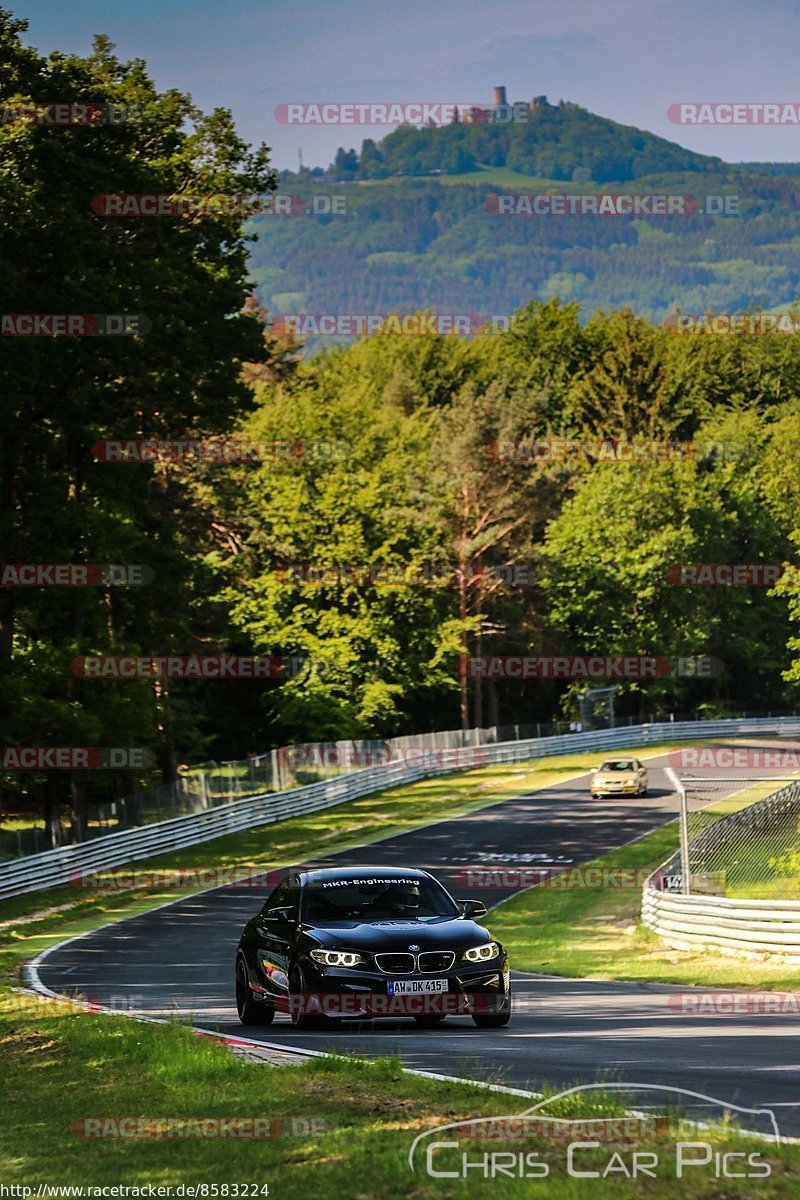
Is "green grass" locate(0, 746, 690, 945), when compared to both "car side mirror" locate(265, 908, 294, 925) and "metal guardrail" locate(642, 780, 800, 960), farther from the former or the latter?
"car side mirror" locate(265, 908, 294, 925)

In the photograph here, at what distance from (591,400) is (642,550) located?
17.4m

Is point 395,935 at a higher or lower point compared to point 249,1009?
higher

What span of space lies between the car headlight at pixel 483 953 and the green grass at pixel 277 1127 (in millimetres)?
2449

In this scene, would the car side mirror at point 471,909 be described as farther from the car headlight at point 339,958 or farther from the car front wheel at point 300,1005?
the car front wheel at point 300,1005

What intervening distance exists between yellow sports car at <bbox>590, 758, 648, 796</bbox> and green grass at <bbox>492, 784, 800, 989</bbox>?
12114 millimetres

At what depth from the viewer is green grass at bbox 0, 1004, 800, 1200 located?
715cm

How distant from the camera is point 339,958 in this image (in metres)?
13.3

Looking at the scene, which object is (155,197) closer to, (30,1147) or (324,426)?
(30,1147)

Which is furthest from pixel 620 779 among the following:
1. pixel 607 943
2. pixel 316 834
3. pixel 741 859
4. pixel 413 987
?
pixel 413 987

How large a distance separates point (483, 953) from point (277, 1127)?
5.12 metres

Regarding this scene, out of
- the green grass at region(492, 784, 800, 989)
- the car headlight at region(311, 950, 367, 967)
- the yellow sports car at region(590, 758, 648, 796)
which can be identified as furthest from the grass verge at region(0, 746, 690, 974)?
the car headlight at region(311, 950, 367, 967)

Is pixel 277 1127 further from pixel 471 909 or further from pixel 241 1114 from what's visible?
pixel 471 909

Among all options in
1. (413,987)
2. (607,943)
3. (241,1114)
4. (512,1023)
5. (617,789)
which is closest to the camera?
(241,1114)

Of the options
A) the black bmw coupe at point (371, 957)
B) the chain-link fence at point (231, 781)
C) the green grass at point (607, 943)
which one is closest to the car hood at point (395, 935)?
the black bmw coupe at point (371, 957)
